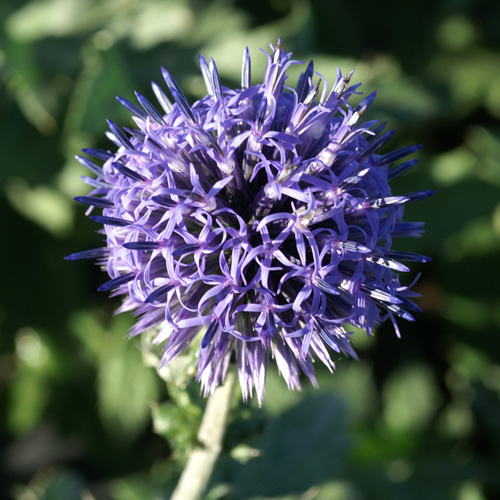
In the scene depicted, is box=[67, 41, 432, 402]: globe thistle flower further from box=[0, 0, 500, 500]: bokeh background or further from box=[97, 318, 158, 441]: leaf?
box=[97, 318, 158, 441]: leaf

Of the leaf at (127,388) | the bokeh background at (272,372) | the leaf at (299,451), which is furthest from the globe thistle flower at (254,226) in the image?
the leaf at (127,388)

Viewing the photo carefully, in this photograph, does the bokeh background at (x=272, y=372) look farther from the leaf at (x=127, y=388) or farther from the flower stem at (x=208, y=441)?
the flower stem at (x=208, y=441)

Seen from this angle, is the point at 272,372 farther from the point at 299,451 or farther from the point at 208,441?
the point at 208,441

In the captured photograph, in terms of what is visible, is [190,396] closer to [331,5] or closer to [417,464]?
[417,464]

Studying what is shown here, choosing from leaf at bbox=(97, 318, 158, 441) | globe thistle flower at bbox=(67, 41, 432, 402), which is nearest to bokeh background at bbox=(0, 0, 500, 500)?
leaf at bbox=(97, 318, 158, 441)

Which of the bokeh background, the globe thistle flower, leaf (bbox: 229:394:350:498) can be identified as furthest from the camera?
the bokeh background

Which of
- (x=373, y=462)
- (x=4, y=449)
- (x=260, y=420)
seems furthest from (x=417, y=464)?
(x=4, y=449)

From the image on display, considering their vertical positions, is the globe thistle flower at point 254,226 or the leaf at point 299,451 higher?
the globe thistle flower at point 254,226
